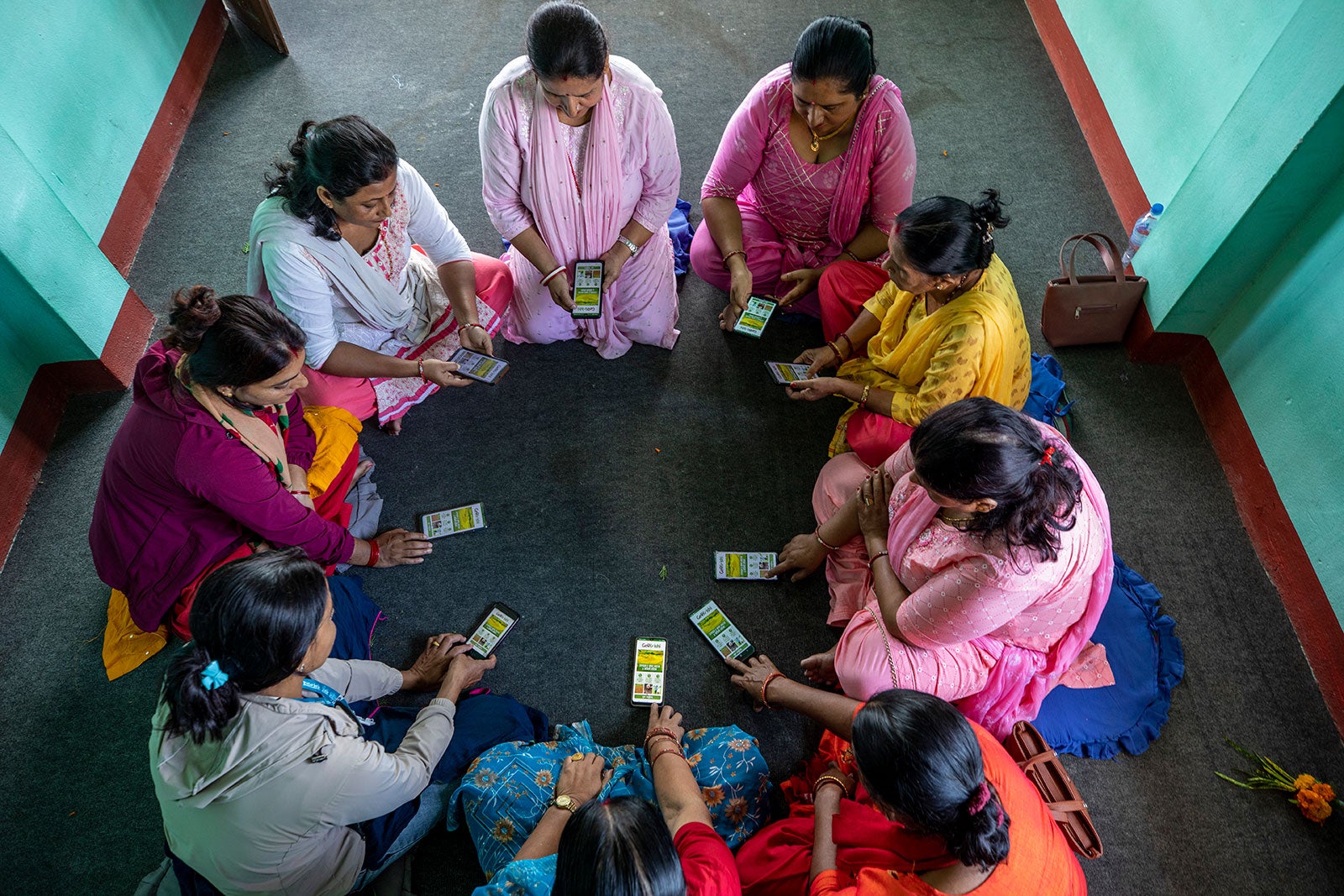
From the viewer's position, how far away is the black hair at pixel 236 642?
1.79 meters

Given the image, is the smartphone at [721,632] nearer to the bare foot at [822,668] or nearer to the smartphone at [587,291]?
the bare foot at [822,668]

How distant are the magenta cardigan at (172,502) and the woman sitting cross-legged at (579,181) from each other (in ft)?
4.35

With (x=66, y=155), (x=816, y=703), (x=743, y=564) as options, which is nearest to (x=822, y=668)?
(x=816, y=703)

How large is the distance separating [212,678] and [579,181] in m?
2.12

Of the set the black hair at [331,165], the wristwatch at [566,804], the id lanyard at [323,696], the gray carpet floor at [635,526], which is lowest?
the gray carpet floor at [635,526]

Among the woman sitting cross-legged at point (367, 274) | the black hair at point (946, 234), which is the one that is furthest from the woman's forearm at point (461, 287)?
the black hair at point (946, 234)

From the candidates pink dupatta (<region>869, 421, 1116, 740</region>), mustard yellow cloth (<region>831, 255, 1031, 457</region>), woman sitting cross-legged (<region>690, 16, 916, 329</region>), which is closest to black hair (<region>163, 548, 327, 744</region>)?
pink dupatta (<region>869, 421, 1116, 740</region>)

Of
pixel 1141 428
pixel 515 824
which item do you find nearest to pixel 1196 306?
pixel 1141 428

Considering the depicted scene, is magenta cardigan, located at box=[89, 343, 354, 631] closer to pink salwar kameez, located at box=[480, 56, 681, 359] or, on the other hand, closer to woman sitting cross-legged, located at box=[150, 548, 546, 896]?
woman sitting cross-legged, located at box=[150, 548, 546, 896]

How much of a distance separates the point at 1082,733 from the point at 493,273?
2.79 m

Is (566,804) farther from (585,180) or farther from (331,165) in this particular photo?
(585,180)

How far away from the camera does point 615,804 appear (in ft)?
5.48

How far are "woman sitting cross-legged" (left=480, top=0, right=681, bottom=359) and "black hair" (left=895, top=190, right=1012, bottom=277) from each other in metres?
1.04

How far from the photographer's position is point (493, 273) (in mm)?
3436
